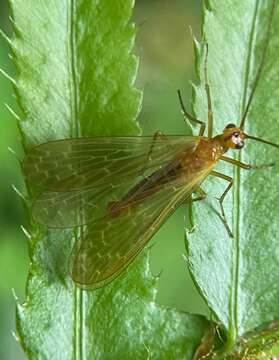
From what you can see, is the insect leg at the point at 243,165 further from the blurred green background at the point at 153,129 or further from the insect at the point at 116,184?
the blurred green background at the point at 153,129

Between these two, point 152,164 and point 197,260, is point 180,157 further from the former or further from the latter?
A: point 197,260

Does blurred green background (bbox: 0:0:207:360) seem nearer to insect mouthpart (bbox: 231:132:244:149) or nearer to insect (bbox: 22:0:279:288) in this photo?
insect (bbox: 22:0:279:288)

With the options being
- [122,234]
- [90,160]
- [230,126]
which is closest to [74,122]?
[90,160]

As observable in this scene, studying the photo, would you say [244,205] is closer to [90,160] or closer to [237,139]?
[237,139]

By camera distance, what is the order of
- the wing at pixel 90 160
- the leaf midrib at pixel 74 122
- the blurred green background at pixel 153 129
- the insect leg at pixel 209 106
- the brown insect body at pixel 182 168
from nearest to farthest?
the leaf midrib at pixel 74 122
the insect leg at pixel 209 106
the wing at pixel 90 160
the brown insect body at pixel 182 168
the blurred green background at pixel 153 129

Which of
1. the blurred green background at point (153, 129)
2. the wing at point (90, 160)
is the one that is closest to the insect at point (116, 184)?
the wing at point (90, 160)

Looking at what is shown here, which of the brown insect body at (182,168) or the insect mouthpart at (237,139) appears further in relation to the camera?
the brown insect body at (182,168)

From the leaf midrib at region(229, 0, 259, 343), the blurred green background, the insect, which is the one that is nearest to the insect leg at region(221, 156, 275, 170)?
the insect
